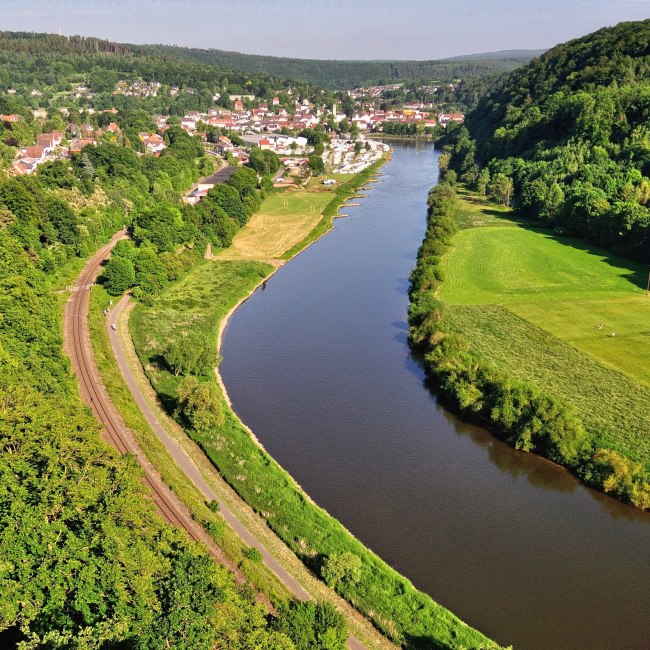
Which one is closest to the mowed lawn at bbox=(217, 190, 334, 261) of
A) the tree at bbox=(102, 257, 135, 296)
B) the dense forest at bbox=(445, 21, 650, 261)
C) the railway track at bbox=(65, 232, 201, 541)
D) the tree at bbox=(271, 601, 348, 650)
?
the tree at bbox=(102, 257, 135, 296)

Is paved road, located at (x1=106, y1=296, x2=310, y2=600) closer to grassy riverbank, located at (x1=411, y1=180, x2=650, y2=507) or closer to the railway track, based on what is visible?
the railway track

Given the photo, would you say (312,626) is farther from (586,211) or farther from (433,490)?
(586,211)

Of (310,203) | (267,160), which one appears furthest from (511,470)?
(267,160)

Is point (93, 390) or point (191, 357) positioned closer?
point (93, 390)

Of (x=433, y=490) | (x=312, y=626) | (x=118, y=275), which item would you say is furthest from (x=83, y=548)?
(x=118, y=275)

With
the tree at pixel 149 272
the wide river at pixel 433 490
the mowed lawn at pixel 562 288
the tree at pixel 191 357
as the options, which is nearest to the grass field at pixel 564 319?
the mowed lawn at pixel 562 288

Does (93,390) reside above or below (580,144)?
below
